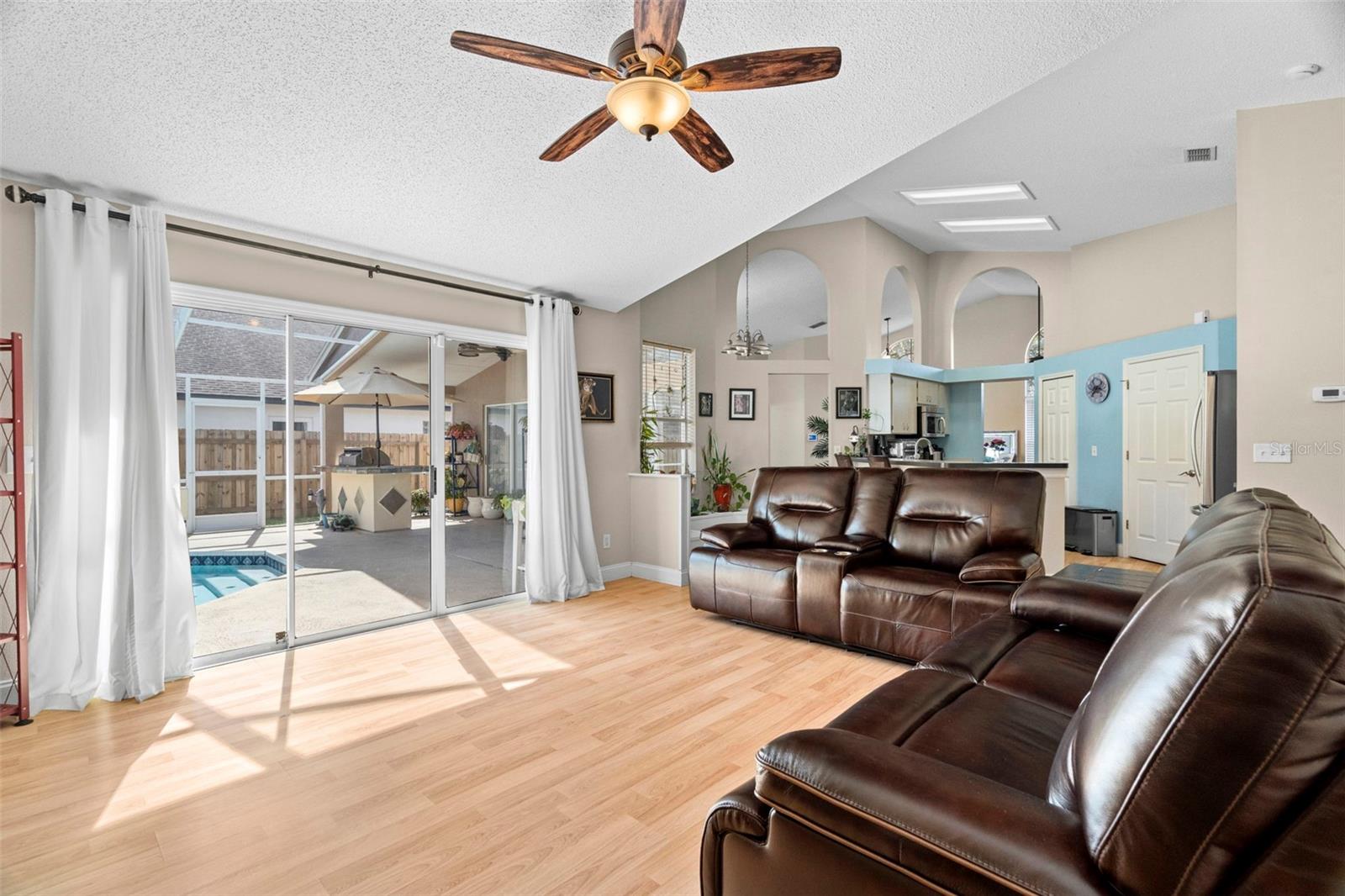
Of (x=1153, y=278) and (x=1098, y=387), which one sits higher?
(x=1153, y=278)

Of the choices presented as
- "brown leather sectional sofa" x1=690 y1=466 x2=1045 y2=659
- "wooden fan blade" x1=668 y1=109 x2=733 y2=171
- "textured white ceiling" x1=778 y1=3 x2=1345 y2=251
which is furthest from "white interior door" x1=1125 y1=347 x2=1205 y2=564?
"wooden fan blade" x1=668 y1=109 x2=733 y2=171

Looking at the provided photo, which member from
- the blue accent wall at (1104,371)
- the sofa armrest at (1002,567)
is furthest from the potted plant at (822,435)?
the sofa armrest at (1002,567)

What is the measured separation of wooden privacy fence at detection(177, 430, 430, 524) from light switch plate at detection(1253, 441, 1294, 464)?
19.4 ft

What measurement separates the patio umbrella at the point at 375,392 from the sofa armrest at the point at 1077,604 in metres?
3.95

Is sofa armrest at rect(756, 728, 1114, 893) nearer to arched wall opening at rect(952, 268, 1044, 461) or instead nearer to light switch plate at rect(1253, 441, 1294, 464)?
light switch plate at rect(1253, 441, 1294, 464)

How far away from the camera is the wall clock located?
6.95 metres

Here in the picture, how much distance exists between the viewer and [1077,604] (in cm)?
224

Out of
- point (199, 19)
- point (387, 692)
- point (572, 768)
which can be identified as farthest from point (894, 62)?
point (387, 692)

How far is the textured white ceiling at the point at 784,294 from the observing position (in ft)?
29.8

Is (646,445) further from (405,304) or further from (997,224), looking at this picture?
(997,224)

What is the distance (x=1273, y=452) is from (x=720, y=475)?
491cm

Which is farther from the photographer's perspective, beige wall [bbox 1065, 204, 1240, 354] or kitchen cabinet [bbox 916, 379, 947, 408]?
kitchen cabinet [bbox 916, 379, 947, 408]

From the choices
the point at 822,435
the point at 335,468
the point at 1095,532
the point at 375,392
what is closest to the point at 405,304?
the point at 375,392

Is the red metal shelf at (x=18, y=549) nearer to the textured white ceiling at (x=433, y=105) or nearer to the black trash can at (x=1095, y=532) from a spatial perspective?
the textured white ceiling at (x=433, y=105)
